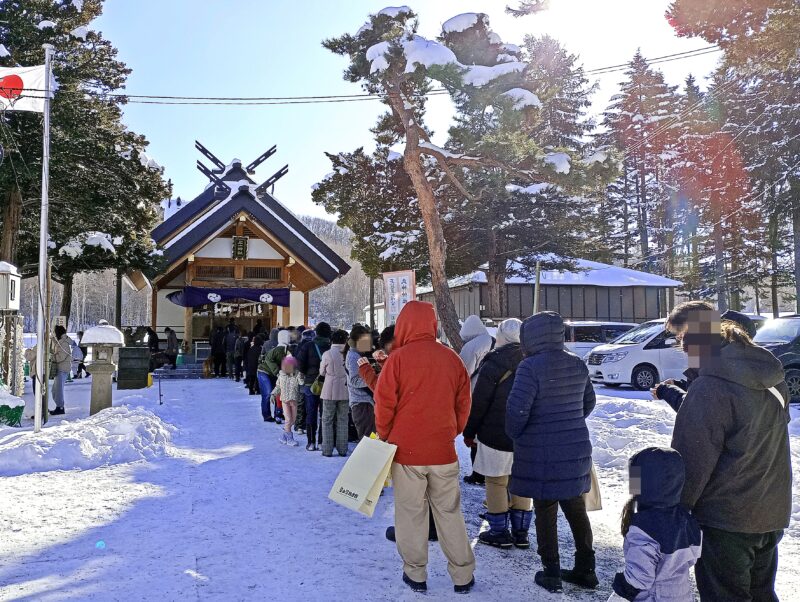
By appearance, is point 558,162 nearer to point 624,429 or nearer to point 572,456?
point 624,429

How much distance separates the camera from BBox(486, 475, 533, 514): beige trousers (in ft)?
14.4

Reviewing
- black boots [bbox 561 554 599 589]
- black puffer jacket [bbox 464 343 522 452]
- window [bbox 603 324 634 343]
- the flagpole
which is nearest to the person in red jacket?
black boots [bbox 561 554 599 589]

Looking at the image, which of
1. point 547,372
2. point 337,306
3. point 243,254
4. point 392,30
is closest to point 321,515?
point 547,372

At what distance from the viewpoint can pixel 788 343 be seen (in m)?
12.2

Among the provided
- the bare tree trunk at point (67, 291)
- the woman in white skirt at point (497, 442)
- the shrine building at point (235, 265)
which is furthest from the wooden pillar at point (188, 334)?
the woman in white skirt at point (497, 442)

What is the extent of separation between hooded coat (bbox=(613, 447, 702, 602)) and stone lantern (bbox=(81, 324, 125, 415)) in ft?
32.3

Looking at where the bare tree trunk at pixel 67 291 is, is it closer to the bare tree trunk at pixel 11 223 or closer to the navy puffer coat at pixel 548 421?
the bare tree trunk at pixel 11 223

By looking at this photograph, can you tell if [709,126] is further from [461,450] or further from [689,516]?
[689,516]

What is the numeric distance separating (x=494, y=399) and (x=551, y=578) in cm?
122

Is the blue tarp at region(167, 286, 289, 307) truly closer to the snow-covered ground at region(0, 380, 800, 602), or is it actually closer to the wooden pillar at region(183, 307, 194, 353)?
the wooden pillar at region(183, 307, 194, 353)

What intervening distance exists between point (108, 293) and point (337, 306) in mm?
28426

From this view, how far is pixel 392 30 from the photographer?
11562 mm

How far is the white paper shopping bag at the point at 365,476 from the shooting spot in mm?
3529

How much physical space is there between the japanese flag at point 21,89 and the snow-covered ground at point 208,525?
4419mm
